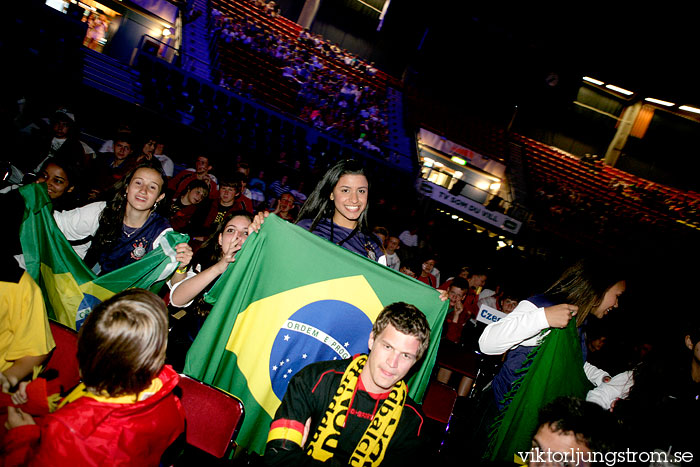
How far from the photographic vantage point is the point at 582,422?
5.53ft

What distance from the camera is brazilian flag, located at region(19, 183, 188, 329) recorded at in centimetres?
230

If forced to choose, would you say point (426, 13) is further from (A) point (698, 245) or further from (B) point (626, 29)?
(A) point (698, 245)

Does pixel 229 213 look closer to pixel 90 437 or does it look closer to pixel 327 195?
pixel 327 195

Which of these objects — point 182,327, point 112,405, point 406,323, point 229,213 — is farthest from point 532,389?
point 229,213

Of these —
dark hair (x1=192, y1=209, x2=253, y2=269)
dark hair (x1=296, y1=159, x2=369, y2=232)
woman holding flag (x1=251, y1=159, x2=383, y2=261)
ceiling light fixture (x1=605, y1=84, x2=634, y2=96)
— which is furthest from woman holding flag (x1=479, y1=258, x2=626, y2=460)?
ceiling light fixture (x1=605, y1=84, x2=634, y2=96)

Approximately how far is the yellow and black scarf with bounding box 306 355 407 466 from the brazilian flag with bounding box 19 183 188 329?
1617 millimetres

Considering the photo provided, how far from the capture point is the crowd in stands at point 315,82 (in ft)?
42.4

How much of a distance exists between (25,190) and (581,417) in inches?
139

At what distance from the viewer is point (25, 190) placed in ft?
7.48

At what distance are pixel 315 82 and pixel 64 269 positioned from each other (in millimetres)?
13393

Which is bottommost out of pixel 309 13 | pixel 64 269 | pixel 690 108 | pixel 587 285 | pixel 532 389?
pixel 64 269

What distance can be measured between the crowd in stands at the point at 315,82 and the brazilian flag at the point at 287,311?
33.8 ft

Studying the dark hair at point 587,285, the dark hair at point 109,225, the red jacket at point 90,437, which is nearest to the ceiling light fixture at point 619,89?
the dark hair at point 587,285

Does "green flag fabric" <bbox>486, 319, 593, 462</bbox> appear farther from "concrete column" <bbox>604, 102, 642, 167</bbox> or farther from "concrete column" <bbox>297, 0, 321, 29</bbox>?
"concrete column" <bbox>604, 102, 642, 167</bbox>
